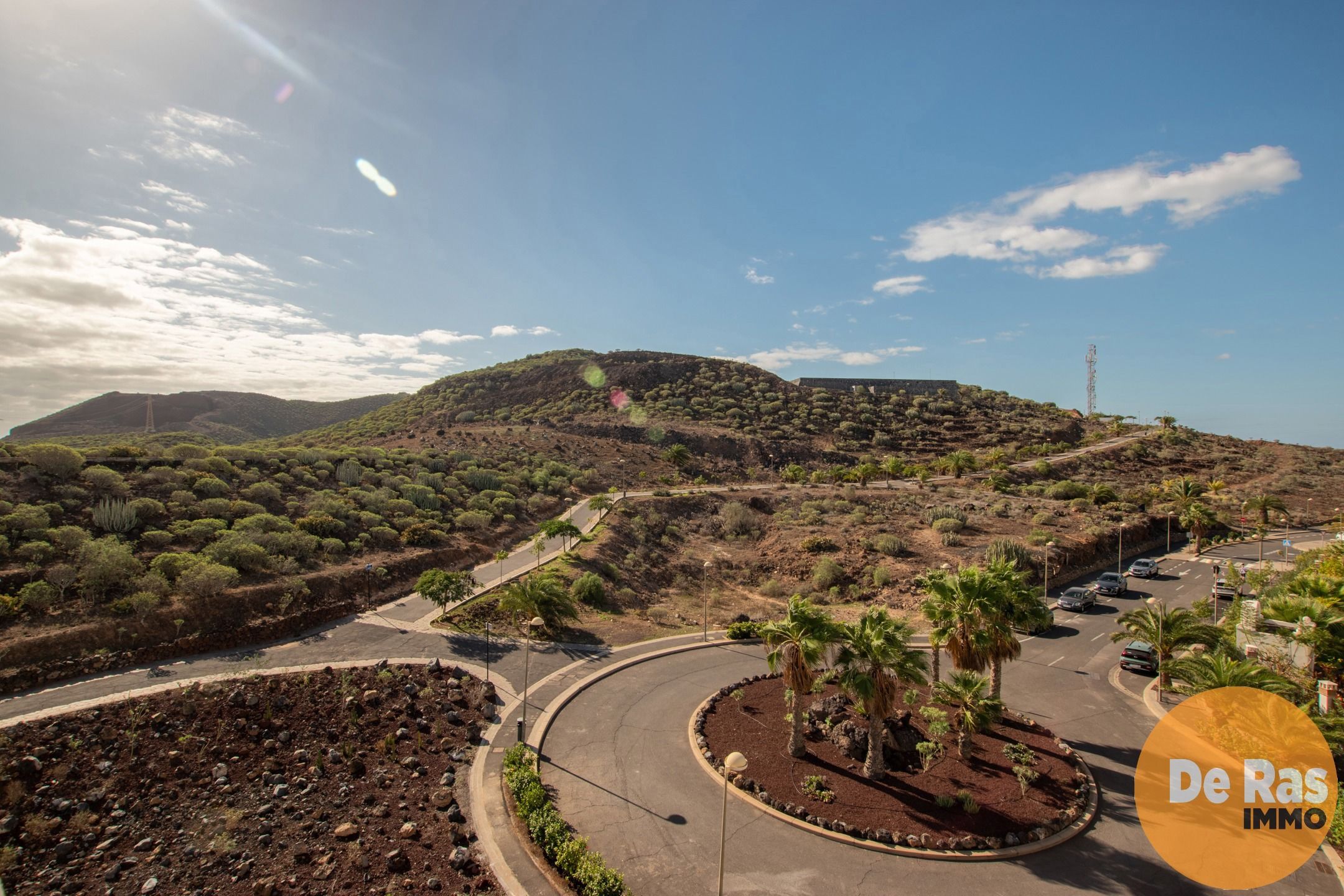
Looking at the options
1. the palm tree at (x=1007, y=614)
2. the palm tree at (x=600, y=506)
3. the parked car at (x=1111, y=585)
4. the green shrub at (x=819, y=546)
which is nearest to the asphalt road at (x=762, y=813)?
the palm tree at (x=1007, y=614)

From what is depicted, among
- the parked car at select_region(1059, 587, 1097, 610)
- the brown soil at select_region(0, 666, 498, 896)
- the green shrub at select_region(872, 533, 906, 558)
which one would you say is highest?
the green shrub at select_region(872, 533, 906, 558)

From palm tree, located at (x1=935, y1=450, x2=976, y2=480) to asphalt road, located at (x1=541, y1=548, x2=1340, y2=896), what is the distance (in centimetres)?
4796

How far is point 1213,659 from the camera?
16.1 metres

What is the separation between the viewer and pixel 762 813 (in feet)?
46.4

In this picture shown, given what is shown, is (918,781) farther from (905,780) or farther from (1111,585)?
(1111,585)

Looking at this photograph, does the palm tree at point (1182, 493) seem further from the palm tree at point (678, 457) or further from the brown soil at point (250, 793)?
the brown soil at point (250, 793)

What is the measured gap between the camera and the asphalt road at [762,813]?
11.9 metres

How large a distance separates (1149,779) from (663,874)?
1399 centimetres

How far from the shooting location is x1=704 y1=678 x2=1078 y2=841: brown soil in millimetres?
13586

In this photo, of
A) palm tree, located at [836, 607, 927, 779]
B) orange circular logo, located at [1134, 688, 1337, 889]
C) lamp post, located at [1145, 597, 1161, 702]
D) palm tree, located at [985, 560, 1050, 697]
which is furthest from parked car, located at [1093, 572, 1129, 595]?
palm tree, located at [836, 607, 927, 779]

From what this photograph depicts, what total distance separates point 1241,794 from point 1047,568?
75.3 feet

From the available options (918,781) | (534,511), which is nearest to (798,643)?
(918,781)

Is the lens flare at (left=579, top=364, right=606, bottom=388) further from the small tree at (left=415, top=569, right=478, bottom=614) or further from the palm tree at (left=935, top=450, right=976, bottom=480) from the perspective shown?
the small tree at (left=415, top=569, right=478, bottom=614)

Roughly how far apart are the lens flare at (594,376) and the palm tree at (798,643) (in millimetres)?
98788
